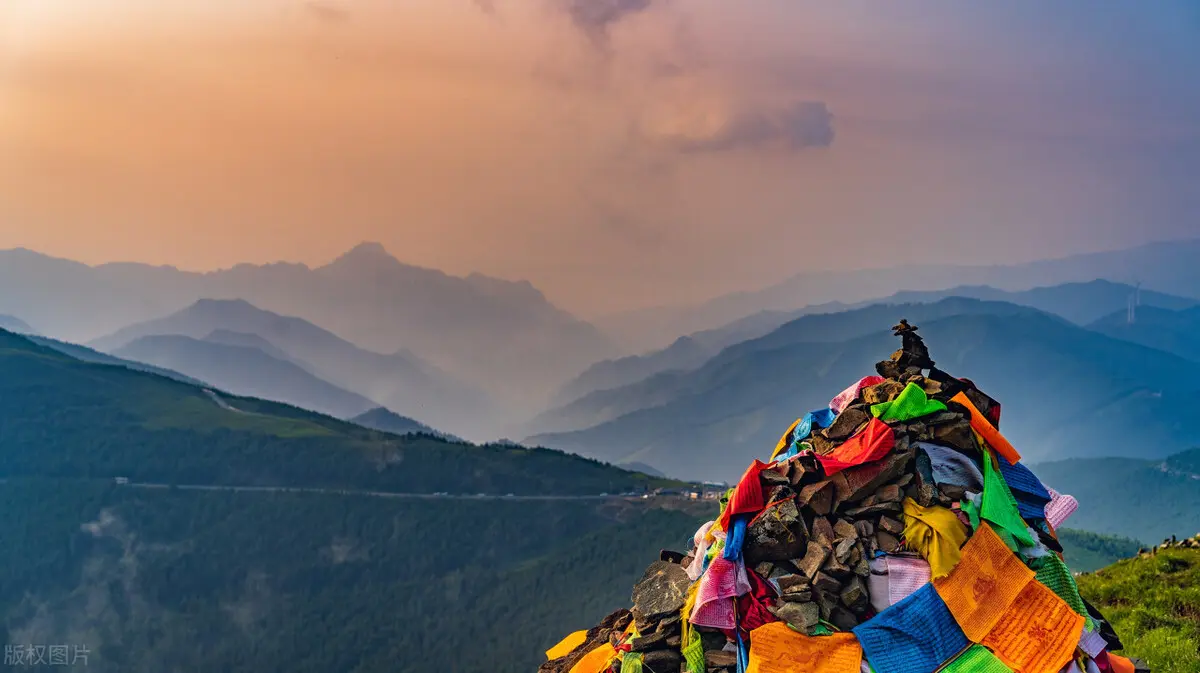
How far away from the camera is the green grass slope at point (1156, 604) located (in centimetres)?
1908

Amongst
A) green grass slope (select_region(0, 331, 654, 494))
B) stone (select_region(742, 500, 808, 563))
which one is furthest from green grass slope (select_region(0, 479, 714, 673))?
stone (select_region(742, 500, 808, 563))

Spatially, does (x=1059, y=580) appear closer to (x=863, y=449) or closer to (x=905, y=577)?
(x=905, y=577)

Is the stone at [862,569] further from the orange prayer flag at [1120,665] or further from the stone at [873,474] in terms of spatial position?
the orange prayer flag at [1120,665]

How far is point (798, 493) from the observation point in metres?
14.8

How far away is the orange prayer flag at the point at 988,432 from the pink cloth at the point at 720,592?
4.06 meters

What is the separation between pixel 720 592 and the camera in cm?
A: 1470

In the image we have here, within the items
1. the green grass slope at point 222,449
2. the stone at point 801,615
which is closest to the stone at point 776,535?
the stone at point 801,615

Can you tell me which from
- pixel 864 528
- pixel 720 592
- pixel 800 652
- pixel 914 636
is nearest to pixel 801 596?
pixel 800 652

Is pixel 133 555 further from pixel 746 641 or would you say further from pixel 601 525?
pixel 746 641

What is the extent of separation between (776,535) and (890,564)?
1606mm

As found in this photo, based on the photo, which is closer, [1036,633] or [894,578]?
[1036,633]

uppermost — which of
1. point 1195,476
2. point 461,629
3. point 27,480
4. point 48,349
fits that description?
point 48,349

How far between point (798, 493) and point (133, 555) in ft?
437

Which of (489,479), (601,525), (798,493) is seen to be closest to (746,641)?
(798,493)
